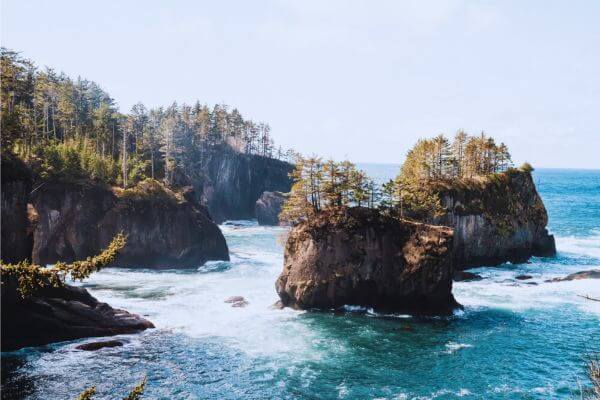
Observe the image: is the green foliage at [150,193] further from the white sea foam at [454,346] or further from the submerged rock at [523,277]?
the submerged rock at [523,277]

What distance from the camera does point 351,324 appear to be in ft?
164

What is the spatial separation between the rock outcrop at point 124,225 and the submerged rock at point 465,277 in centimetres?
4291

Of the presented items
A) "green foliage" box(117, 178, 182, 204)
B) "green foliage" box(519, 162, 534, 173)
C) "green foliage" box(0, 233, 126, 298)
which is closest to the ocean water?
"green foliage" box(117, 178, 182, 204)

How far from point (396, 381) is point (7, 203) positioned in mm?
37925

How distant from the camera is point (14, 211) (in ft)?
137

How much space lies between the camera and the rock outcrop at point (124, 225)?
72500mm

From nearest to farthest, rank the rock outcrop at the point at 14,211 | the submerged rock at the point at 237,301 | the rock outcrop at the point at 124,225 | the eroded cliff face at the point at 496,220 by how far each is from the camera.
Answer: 1. the rock outcrop at the point at 14,211
2. the submerged rock at the point at 237,301
3. the rock outcrop at the point at 124,225
4. the eroded cliff face at the point at 496,220

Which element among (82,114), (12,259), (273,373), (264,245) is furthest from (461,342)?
(82,114)

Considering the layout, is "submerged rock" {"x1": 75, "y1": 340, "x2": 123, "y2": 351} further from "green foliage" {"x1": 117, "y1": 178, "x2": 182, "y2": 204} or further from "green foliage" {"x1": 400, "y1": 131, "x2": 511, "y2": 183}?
"green foliage" {"x1": 400, "y1": 131, "x2": 511, "y2": 183}

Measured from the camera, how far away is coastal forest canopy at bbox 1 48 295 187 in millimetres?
74250

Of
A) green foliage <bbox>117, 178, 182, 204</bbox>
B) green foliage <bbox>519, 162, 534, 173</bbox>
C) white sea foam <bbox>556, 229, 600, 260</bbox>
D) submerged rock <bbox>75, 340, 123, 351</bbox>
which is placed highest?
green foliage <bbox>519, 162, 534, 173</bbox>

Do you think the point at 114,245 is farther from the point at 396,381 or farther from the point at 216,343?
the point at 216,343

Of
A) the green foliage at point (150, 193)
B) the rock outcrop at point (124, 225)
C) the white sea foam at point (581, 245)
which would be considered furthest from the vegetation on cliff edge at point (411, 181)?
the green foliage at point (150, 193)

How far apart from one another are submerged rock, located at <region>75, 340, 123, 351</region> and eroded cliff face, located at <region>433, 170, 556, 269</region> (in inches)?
1964
